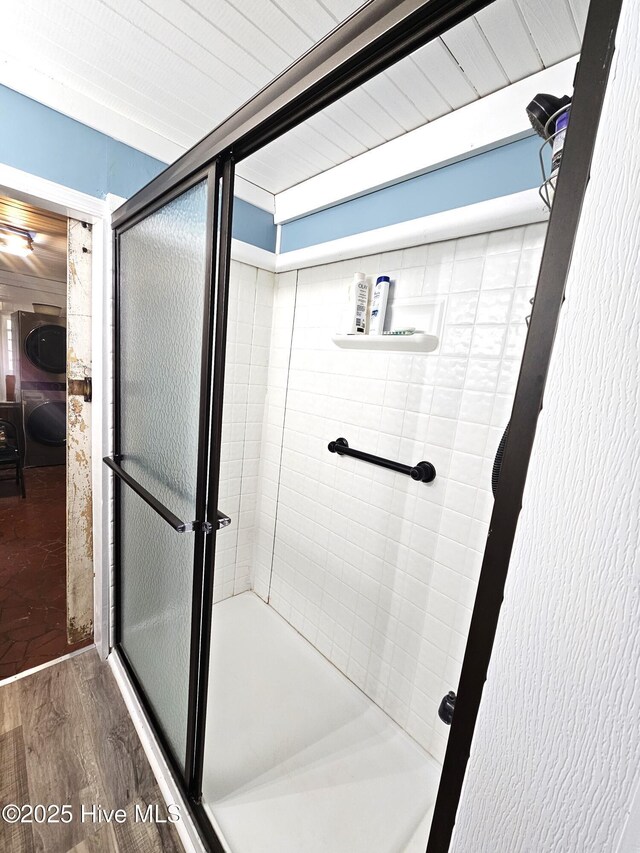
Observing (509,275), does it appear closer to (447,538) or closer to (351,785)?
(447,538)

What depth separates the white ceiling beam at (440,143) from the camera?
3.10 feet

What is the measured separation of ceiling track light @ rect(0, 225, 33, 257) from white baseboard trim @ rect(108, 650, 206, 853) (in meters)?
2.78

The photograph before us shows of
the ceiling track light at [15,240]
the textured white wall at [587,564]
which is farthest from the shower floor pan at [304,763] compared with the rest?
the ceiling track light at [15,240]

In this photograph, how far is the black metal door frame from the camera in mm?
317

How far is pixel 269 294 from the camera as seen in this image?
1.93 meters

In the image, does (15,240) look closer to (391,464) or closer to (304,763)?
(391,464)

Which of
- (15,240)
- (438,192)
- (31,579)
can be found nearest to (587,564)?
(438,192)

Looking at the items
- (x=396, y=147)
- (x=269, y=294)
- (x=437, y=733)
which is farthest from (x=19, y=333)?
(x=437, y=733)

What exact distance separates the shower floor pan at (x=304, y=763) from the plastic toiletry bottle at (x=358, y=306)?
61.4 inches

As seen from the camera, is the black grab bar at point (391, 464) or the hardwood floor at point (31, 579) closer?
the black grab bar at point (391, 464)

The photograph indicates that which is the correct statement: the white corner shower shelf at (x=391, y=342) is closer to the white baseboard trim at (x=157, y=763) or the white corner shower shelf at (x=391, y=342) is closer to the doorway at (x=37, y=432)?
the doorway at (x=37, y=432)

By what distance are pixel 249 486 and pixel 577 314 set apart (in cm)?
190

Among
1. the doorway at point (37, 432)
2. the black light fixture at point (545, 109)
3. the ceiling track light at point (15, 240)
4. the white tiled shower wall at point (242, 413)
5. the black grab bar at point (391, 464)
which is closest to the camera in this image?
the black light fixture at point (545, 109)

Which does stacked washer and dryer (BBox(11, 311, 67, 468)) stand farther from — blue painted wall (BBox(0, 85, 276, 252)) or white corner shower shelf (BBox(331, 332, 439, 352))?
white corner shower shelf (BBox(331, 332, 439, 352))
